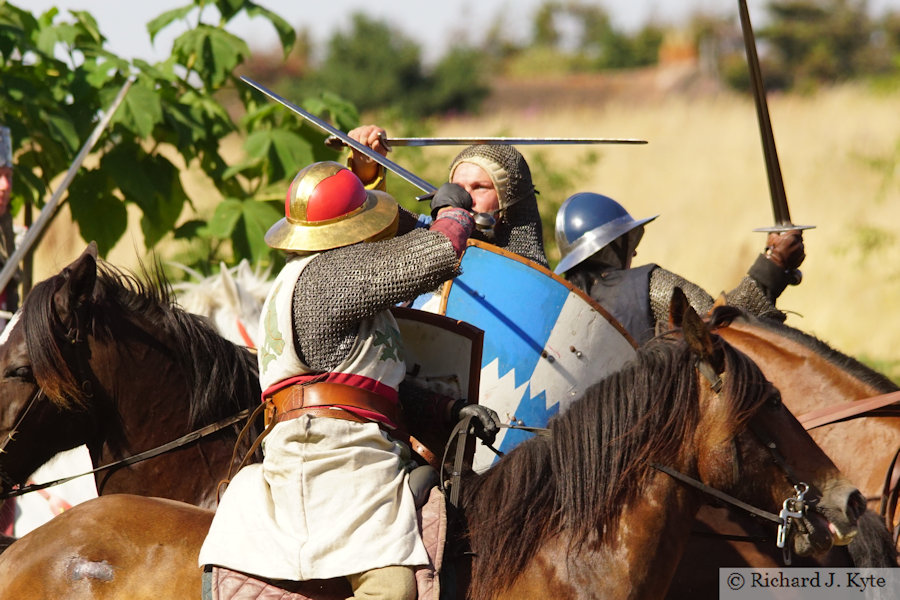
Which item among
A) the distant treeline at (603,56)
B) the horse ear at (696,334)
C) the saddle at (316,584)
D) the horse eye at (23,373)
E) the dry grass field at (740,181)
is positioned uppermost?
the distant treeline at (603,56)

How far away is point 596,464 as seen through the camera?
310 cm

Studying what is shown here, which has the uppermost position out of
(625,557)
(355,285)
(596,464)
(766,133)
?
(766,133)

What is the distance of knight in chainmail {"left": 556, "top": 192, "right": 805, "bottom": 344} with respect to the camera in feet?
15.2

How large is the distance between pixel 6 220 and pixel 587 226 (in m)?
2.99

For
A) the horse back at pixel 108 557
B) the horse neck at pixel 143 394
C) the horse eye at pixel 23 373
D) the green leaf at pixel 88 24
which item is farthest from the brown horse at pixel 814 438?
the green leaf at pixel 88 24

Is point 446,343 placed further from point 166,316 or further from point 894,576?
point 894,576

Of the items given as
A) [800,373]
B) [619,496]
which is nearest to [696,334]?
[619,496]

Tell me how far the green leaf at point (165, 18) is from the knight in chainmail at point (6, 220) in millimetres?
1498

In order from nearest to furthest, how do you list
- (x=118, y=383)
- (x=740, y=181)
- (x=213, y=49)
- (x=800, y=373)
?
1. (x=118, y=383)
2. (x=800, y=373)
3. (x=213, y=49)
4. (x=740, y=181)

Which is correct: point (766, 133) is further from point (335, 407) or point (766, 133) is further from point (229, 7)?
point (229, 7)

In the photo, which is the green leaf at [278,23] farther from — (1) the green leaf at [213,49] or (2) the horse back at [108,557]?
(2) the horse back at [108,557]

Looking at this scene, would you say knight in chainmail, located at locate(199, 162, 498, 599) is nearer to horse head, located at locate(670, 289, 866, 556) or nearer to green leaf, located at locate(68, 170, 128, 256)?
horse head, located at locate(670, 289, 866, 556)

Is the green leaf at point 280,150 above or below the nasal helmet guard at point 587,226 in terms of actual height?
above

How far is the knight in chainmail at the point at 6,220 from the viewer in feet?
18.0
